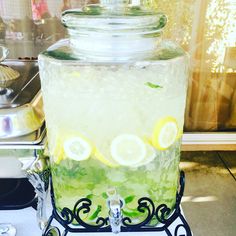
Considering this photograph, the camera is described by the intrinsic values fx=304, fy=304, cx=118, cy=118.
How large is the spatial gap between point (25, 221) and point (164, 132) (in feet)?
1.24

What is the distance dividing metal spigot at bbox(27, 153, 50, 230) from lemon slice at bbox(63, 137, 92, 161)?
132 millimetres

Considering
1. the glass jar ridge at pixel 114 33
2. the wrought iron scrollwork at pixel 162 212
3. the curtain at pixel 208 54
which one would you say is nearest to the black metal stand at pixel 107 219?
the wrought iron scrollwork at pixel 162 212

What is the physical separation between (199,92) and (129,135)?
1691 mm

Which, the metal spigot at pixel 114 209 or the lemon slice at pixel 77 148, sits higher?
the lemon slice at pixel 77 148

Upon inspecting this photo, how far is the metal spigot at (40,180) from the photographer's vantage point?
1.95 ft

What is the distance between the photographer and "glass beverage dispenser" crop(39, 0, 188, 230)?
444 millimetres

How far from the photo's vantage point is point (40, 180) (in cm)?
59

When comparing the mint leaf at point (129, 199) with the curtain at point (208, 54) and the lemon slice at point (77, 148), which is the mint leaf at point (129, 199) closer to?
the lemon slice at point (77, 148)

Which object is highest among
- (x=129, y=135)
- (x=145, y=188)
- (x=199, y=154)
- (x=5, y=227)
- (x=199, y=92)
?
(x=129, y=135)

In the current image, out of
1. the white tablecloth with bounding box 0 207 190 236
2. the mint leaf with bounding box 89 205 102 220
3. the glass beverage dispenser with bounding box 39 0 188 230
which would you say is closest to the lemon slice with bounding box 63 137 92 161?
the glass beverage dispenser with bounding box 39 0 188 230

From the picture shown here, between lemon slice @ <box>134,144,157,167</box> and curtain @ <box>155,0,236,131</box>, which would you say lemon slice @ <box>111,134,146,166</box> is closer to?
lemon slice @ <box>134,144,157,167</box>

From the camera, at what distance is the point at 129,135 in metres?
0.46

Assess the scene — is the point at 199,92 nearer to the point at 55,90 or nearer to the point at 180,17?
the point at 180,17

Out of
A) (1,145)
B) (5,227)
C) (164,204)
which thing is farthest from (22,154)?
(164,204)
